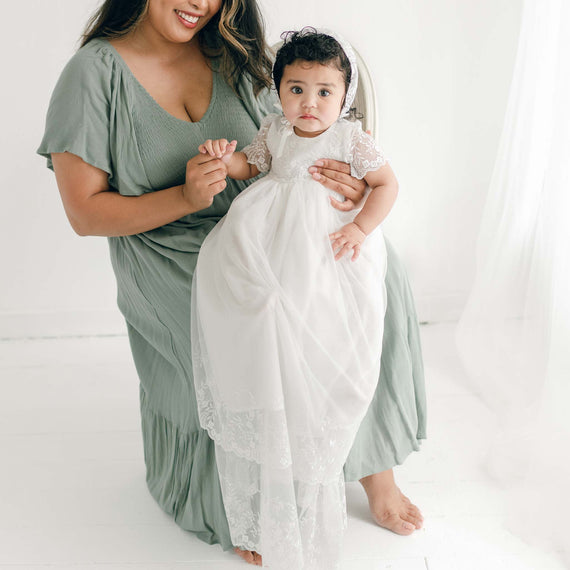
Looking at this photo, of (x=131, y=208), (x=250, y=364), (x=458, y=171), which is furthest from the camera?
(x=458, y=171)

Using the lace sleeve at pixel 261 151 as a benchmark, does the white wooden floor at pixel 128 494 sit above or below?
below

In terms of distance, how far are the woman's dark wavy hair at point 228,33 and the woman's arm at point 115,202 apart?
334 millimetres

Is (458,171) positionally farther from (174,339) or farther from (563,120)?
(174,339)

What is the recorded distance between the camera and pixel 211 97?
5.54ft

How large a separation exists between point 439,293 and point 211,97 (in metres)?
1.49

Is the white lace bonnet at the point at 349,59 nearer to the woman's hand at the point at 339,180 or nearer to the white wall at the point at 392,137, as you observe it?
the woman's hand at the point at 339,180

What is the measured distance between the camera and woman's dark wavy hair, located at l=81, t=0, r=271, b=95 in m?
1.60

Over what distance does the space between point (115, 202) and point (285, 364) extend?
547 mm

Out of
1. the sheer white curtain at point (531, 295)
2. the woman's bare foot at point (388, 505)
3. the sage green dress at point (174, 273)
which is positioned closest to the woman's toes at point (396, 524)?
the woman's bare foot at point (388, 505)

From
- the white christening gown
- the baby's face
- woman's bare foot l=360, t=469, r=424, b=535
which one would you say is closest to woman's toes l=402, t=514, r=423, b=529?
woman's bare foot l=360, t=469, r=424, b=535

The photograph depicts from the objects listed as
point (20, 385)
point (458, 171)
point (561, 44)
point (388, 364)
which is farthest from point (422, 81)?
point (20, 385)

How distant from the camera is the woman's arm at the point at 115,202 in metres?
1.49

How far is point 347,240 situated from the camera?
1380 millimetres

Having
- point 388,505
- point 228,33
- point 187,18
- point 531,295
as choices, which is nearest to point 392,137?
point 531,295
